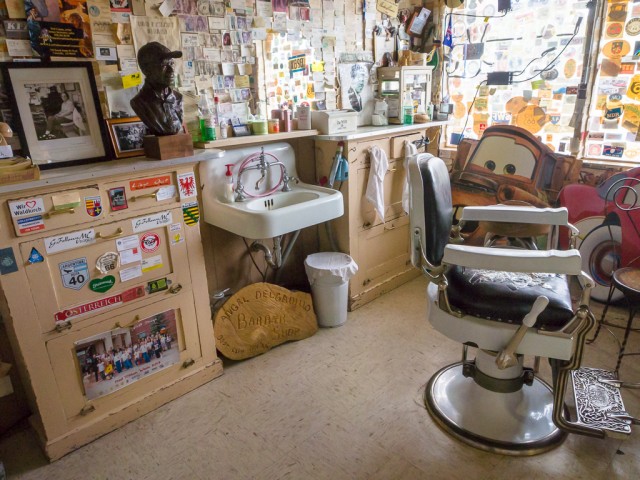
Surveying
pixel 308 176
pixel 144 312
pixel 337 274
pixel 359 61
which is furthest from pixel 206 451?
pixel 359 61

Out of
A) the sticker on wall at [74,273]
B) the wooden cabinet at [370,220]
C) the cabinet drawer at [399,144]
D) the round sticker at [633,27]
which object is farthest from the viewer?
the cabinet drawer at [399,144]

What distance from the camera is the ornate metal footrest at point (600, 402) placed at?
1819mm

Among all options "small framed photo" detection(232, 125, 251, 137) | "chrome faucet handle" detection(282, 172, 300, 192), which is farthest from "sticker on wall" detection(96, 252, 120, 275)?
"chrome faucet handle" detection(282, 172, 300, 192)

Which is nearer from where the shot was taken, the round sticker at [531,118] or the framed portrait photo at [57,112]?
the framed portrait photo at [57,112]

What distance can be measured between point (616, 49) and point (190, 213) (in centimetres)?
264

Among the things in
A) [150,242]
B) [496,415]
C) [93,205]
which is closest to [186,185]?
[150,242]

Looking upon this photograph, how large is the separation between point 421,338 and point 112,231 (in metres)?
1.80

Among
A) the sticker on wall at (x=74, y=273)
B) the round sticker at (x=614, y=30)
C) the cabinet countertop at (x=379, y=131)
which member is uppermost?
the round sticker at (x=614, y=30)

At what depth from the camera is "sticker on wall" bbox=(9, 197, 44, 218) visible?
1.63 m

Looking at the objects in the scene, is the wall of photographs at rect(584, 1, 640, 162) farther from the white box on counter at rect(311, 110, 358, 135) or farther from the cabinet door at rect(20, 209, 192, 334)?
the cabinet door at rect(20, 209, 192, 334)

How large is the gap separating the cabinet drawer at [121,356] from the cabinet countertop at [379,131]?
1.22 metres

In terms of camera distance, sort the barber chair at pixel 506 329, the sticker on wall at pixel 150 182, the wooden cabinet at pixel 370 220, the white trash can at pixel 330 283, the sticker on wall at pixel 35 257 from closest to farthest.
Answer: the barber chair at pixel 506 329
the sticker on wall at pixel 35 257
the sticker on wall at pixel 150 182
the white trash can at pixel 330 283
the wooden cabinet at pixel 370 220

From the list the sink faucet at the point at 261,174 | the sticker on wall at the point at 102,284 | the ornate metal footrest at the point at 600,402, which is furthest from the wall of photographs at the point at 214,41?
the ornate metal footrest at the point at 600,402

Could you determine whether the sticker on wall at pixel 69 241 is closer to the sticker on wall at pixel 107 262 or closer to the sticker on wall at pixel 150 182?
the sticker on wall at pixel 107 262
